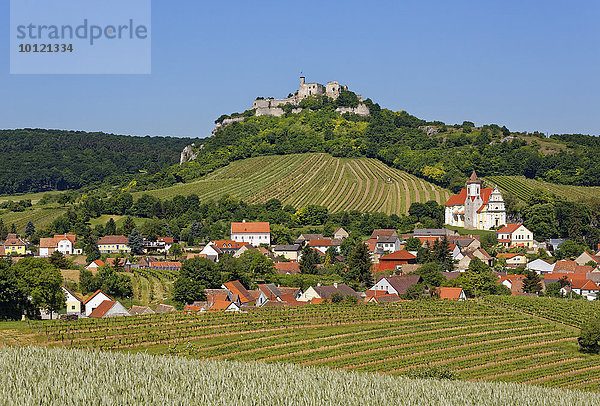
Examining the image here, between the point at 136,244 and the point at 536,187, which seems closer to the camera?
the point at 136,244

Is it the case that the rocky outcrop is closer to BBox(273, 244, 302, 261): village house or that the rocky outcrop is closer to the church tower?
the church tower

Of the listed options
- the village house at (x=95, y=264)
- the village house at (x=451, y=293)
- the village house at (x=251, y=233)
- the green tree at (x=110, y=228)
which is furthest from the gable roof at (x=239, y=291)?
the green tree at (x=110, y=228)

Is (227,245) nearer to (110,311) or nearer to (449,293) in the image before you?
(449,293)

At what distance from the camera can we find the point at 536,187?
12875 cm

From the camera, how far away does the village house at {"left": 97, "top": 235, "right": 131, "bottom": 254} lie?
314ft

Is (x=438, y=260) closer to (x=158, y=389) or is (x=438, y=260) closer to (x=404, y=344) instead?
(x=404, y=344)

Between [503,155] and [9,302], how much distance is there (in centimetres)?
11562

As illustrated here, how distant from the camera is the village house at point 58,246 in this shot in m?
93.4

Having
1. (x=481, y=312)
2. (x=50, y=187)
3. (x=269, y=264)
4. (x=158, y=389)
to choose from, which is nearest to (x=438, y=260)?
(x=269, y=264)

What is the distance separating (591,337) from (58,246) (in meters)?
68.1

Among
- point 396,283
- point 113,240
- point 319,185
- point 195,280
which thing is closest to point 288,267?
point 396,283

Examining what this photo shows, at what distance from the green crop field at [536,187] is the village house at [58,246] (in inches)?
2798

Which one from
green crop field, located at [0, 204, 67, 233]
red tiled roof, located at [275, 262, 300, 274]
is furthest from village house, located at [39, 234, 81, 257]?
red tiled roof, located at [275, 262, 300, 274]

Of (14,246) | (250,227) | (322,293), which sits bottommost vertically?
(322,293)
